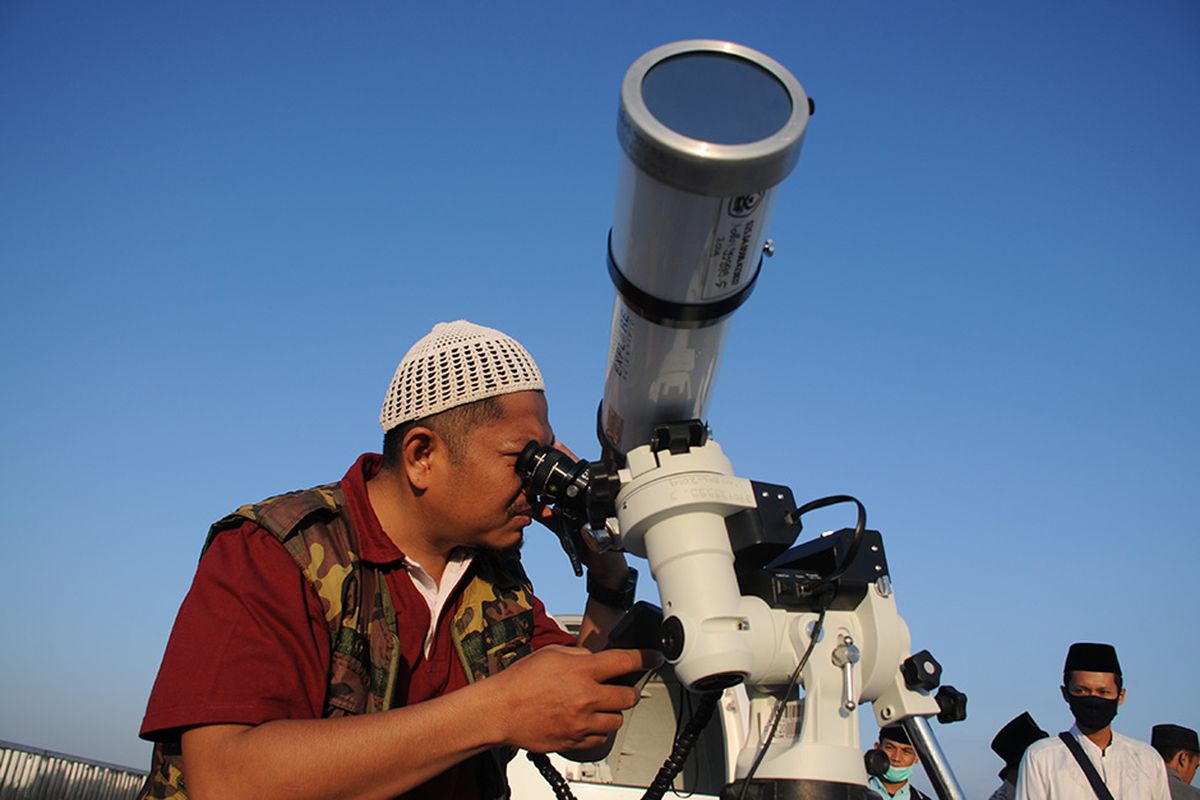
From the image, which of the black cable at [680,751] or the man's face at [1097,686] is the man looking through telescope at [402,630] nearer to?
the black cable at [680,751]

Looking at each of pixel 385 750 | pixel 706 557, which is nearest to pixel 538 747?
pixel 385 750

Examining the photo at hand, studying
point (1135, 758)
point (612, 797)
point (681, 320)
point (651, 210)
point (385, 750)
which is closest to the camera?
point (385, 750)

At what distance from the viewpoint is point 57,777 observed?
7.98 m

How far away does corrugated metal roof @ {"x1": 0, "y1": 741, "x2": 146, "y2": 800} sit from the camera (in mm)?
7488

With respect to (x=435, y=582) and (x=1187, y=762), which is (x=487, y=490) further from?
(x=1187, y=762)

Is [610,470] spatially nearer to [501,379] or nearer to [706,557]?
[706,557]

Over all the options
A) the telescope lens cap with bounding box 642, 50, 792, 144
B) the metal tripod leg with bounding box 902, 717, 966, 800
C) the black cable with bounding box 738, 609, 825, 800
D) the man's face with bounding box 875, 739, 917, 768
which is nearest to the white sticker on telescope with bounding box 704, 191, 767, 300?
the telescope lens cap with bounding box 642, 50, 792, 144

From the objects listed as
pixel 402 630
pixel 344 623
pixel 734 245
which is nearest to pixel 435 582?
pixel 402 630

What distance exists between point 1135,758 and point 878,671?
187 inches

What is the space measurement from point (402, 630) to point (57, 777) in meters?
7.28

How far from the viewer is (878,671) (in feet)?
7.36

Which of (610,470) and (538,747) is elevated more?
(610,470)

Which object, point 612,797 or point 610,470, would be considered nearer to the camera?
point 610,470

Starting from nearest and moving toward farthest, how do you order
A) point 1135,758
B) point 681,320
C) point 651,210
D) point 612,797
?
point 651,210 → point 681,320 → point 612,797 → point 1135,758
